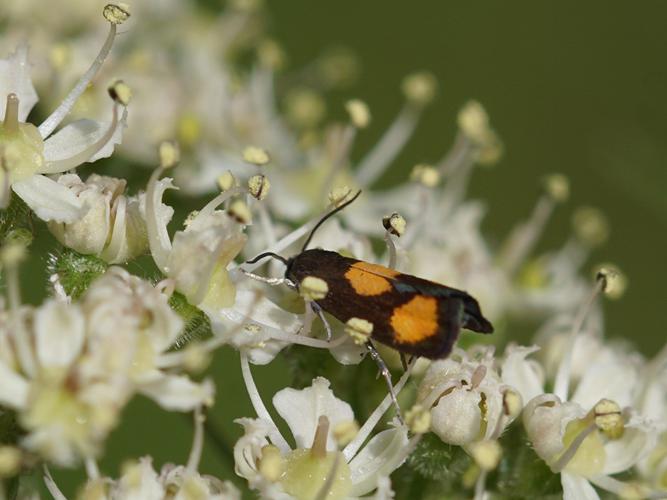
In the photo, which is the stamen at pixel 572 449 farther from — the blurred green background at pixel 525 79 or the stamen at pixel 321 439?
the blurred green background at pixel 525 79

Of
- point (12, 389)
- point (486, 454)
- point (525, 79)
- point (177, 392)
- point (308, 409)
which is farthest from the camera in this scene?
point (525, 79)

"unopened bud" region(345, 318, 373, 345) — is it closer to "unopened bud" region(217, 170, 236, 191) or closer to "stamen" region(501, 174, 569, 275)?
"unopened bud" region(217, 170, 236, 191)

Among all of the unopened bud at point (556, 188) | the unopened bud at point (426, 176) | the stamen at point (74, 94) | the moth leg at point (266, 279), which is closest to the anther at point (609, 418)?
the moth leg at point (266, 279)

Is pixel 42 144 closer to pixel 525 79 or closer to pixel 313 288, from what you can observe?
pixel 313 288

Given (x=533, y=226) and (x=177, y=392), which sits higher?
(x=177, y=392)

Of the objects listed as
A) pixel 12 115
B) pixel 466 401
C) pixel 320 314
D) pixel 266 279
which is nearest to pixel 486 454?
pixel 466 401
